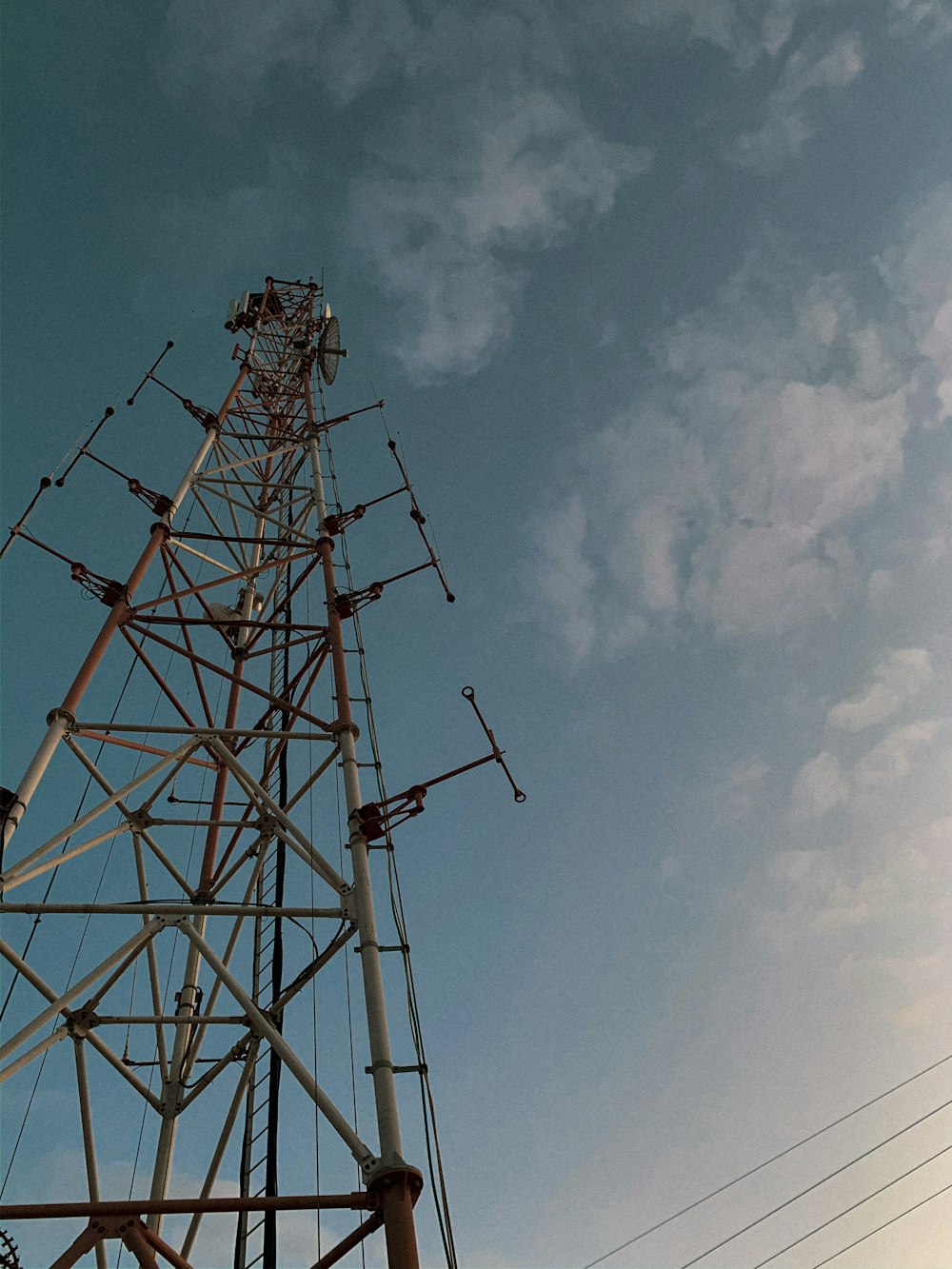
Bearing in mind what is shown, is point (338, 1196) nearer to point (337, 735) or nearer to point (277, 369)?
point (337, 735)

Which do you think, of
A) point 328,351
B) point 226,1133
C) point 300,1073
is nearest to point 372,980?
point 300,1073

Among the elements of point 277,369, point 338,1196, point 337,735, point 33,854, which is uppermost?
point 277,369

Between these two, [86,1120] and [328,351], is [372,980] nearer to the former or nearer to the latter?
[86,1120]

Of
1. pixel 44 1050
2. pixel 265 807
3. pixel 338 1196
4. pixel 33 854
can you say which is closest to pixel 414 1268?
pixel 338 1196

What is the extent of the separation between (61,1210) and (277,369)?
14.6 metres

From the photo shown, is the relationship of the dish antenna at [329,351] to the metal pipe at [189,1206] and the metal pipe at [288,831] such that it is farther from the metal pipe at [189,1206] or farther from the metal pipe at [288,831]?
the metal pipe at [189,1206]

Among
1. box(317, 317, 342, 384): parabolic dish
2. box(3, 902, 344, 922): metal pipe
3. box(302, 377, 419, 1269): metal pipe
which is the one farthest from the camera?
box(317, 317, 342, 384): parabolic dish

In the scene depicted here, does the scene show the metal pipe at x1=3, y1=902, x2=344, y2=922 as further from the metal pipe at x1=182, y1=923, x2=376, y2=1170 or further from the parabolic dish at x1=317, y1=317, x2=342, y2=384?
the parabolic dish at x1=317, y1=317, x2=342, y2=384

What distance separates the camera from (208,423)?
1390cm

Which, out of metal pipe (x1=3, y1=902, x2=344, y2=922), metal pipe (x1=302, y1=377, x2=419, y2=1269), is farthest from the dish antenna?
metal pipe (x1=3, y1=902, x2=344, y2=922)

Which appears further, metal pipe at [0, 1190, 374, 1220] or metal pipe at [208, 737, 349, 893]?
metal pipe at [208, 737, 349, 893]

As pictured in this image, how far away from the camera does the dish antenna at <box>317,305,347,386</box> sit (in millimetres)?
17531

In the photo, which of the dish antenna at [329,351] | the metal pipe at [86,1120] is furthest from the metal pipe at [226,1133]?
the dish antenna at [329,351]

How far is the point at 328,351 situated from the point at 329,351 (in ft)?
0.17
